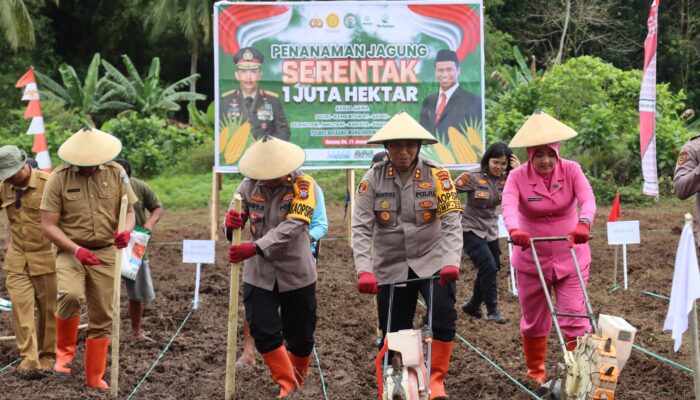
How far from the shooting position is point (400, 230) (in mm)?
6172

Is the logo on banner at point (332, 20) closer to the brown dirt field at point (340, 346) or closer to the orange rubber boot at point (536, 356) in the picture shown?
the brown dirt field at point (340, 346)

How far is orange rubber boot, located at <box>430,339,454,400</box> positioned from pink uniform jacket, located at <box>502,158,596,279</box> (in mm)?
887

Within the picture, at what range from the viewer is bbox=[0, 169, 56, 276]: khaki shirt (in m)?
7.66

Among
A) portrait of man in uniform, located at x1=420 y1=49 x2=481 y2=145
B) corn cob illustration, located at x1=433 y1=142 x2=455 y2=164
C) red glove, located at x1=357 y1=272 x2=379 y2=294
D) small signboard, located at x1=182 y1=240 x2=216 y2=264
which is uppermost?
portrait of man in uniform, located at x1=420 y1=49 x2=481 y2=145

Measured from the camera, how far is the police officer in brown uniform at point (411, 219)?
6117mm

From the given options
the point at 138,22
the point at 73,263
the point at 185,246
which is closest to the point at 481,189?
the point at 185,246

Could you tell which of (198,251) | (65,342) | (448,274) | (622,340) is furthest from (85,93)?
(622,340)

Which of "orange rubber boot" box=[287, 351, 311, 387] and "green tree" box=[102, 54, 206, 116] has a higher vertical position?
"green tree" box=[102, 54, 206, 116]

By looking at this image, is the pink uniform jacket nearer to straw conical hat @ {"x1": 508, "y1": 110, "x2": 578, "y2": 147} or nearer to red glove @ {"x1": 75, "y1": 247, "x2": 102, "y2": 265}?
straw conical hat @ {"x1": 508, "y1": 110, "x2": 578, "y2": 147}

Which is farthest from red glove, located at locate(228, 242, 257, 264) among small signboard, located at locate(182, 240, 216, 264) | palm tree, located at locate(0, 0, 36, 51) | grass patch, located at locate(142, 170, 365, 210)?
palm tree, located at locate(0, 0, 36, 51)

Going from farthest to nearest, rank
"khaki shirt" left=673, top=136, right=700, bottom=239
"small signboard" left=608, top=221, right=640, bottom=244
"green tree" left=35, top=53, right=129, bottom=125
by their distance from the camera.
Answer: "green tree" left=35, top=53, right=129, bottom=125 < "small signboard" left=608, top=221, right=640, bottom=244 < "khaki shirt" left=673, top=136, right=700, bottom=239

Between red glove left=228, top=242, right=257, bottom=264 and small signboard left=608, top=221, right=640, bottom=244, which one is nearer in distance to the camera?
red glove left=228, top=242, right=257, bottom=264

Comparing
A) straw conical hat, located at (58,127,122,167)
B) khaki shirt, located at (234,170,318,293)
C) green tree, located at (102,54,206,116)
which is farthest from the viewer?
green tree, located at (102,54,206,116)

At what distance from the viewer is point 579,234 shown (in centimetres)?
614
